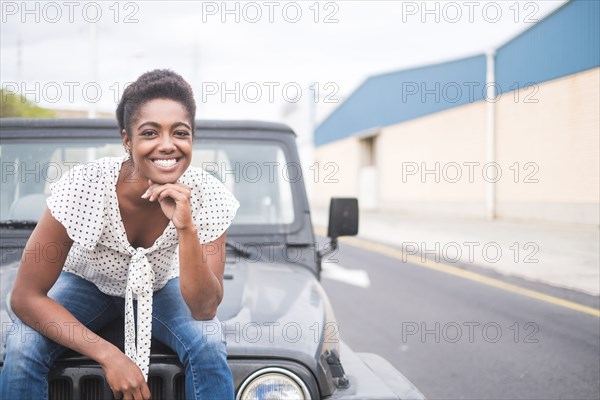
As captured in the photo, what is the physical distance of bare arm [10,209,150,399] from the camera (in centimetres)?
188

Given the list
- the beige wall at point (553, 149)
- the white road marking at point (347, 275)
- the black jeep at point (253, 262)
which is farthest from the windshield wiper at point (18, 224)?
the white road marking at point (347, 275)

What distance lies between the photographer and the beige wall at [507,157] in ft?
24.6

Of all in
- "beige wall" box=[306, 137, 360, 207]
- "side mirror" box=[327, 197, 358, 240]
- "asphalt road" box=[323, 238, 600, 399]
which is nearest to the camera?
"side mirror" box=[327, 197, 358, 240]

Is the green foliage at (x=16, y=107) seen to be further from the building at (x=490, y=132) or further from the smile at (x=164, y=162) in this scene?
the building at (x=490, y=132)

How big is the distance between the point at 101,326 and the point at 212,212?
1.86ft

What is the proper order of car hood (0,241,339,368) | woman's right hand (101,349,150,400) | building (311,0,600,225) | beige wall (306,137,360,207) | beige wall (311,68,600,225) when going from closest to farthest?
woman's right hand (101,349,150,400) → car hood (0,241,339,368) → building (311,0,600,225) → beige wall (311,68,600,225) → beige wall (306,137,360,207)

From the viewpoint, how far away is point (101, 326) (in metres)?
2.21

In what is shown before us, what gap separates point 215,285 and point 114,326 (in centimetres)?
45

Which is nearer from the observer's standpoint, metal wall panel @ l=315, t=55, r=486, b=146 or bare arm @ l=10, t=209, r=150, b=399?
bare arm @ l=10, t=209, r=150, b=399

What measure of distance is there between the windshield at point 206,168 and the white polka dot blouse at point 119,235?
1.02m


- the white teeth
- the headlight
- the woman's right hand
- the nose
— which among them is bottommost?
the headlight

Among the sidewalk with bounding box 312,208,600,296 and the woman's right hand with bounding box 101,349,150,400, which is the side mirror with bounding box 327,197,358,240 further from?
the sidewalk with bounding box 312,208,600,296

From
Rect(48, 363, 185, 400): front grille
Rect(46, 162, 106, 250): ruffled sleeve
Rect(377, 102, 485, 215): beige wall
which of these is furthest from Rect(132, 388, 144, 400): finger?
Rect(377, 102, 485, 215): beige wall

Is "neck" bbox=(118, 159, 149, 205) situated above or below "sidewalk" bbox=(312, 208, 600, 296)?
above
